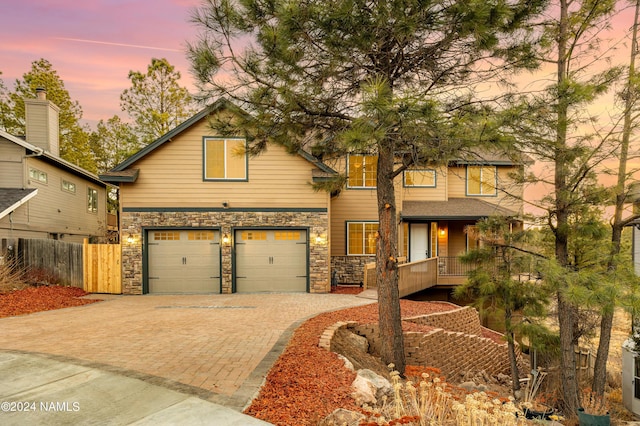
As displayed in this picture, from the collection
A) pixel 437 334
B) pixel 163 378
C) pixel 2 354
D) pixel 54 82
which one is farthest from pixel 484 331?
pixel 54 82

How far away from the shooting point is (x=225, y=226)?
12781mm

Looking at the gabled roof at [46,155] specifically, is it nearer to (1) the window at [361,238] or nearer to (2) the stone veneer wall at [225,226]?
(2) the stone veneer wall at [225,226]

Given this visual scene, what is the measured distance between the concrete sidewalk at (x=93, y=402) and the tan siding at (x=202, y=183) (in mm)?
8507

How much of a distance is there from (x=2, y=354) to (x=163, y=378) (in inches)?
114

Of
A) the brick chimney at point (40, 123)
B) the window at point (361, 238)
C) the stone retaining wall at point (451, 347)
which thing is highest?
the brick chimney at point (40, 123)

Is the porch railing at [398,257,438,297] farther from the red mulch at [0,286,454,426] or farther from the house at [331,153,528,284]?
the red mulch at [0,286,454,426]

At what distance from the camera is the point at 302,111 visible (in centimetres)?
599

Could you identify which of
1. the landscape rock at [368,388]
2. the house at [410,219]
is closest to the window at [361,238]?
the house at [410,219]

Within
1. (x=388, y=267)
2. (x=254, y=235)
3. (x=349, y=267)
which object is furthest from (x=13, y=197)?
(x=388, y=267)

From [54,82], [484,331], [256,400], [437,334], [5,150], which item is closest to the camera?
[256,400]

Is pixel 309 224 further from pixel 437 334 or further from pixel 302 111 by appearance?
pixel 302 111

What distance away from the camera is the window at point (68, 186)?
18031 mm

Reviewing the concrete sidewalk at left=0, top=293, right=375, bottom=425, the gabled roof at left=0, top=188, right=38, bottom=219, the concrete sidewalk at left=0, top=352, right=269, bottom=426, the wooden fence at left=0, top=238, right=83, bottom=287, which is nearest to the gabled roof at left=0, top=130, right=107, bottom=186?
the gabled roof at left=0, top=188, right=38, bottom=219

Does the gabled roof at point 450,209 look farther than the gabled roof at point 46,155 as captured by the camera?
Yes
